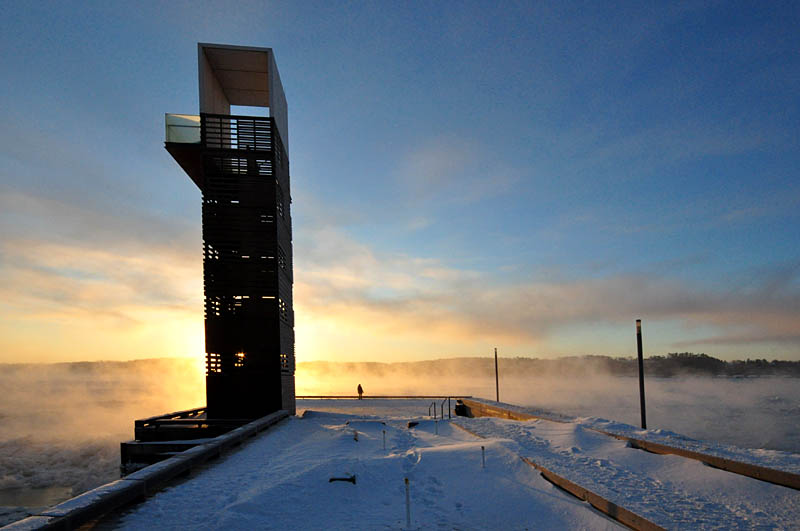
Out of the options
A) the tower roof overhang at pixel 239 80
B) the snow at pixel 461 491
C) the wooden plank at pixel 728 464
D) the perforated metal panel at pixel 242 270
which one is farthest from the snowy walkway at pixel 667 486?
the tower roof overhang at pixel 239 80

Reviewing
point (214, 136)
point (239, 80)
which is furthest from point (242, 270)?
point (239, 80)

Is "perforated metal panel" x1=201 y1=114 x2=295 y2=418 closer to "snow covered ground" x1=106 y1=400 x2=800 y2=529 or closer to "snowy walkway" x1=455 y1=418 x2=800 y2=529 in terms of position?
"snow covered ground" x1=106 y1=400 x2=800 y2=529

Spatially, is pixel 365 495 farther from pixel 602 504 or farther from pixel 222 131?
pixel 222 131

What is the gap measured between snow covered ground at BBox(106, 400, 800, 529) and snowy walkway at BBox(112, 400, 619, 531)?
0.03m

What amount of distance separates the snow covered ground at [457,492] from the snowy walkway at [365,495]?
0.03 meters

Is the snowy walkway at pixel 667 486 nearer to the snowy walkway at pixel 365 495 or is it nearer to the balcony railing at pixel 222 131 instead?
the snowy walkway at pixel 365 495

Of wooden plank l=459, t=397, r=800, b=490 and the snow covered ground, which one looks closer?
the snow covered ground

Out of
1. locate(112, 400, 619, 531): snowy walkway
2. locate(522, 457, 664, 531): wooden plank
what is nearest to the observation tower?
locate(112, 400, 619, 531): snowy walkway

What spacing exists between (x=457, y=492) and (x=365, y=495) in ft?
6.42

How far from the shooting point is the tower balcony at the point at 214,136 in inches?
905

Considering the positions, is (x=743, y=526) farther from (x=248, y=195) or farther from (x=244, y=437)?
(x=248, y=195)

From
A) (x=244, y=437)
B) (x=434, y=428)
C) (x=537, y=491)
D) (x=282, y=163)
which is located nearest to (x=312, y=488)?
(x=537, y=491)

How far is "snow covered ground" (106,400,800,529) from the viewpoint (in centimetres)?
795

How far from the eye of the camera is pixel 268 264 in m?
23.3
